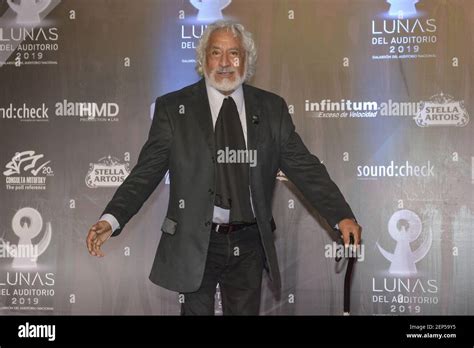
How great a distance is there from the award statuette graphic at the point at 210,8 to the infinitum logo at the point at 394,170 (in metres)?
1.26

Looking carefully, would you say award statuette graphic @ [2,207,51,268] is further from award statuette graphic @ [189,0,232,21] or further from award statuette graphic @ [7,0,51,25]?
award statuette graphic @ [189,0,232,21]

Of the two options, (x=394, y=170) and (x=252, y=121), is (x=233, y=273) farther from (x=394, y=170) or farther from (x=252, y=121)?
(x=394, y=170)

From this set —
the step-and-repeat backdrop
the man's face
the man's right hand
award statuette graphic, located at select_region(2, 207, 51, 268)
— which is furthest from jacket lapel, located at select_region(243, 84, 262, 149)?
award statuette graphic, located at select_region(2, 207, 51, 268)

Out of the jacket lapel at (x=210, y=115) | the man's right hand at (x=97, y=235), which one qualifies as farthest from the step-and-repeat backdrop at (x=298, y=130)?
the man's right hand at (x=97, y=235)

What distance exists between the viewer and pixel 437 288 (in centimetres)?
412

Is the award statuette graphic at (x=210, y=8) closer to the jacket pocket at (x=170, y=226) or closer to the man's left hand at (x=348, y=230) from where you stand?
the jacket pocket at (x=170, y=226)

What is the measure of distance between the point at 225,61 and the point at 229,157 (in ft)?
1.79

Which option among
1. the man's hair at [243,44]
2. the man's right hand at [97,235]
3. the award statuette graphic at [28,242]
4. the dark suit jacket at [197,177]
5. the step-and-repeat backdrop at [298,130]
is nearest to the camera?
the man's right hand at [97,235]

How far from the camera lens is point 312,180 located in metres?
3.86

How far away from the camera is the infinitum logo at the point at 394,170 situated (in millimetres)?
4125

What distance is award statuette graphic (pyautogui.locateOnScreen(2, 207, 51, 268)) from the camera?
427 centimetres
